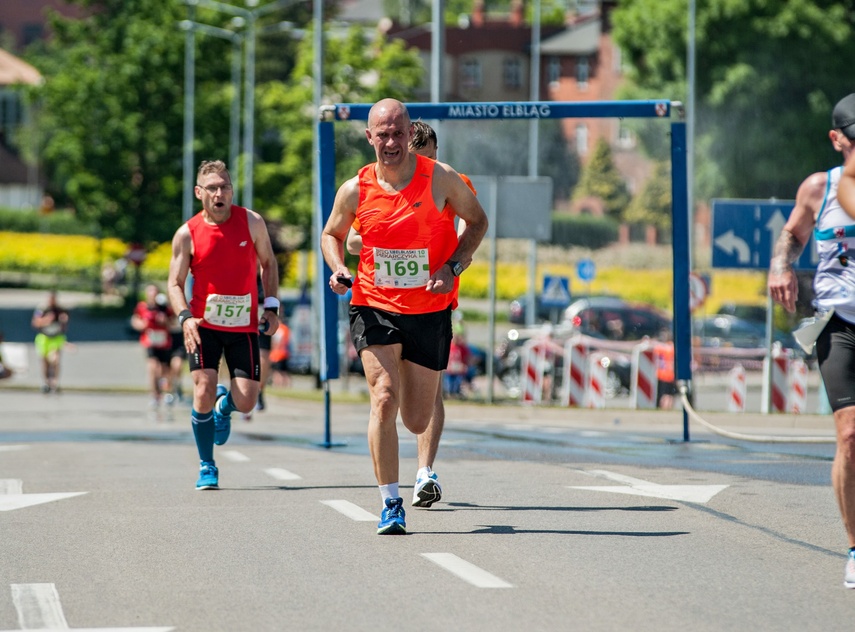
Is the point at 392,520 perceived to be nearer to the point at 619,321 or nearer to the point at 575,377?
the point at 575,377

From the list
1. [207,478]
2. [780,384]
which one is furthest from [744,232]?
[207,478]

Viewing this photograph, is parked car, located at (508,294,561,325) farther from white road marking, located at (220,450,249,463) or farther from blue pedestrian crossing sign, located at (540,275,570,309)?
white road marking, located at (220,450,249,463)

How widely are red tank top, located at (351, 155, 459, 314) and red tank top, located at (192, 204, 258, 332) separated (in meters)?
2.38

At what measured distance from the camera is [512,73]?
98.9m

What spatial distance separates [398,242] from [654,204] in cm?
1475

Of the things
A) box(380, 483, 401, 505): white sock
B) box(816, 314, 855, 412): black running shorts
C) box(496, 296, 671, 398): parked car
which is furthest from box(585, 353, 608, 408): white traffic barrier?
box(816, 314, 855, 412): black running shorts

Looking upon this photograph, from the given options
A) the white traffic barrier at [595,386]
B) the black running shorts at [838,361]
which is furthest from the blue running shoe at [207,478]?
the white traffic barrier at [595,386]

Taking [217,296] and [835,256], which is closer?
[835,256]

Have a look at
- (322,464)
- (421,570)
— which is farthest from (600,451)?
(421,570)

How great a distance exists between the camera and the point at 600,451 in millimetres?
13102

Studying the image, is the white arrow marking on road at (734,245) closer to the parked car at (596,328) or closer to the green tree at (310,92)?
the parked car at (596,328)

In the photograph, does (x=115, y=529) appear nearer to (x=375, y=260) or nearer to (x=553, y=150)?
(x=375, y=260)

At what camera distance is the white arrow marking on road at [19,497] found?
30.1 feet

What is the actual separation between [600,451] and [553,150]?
1366 centimetres
